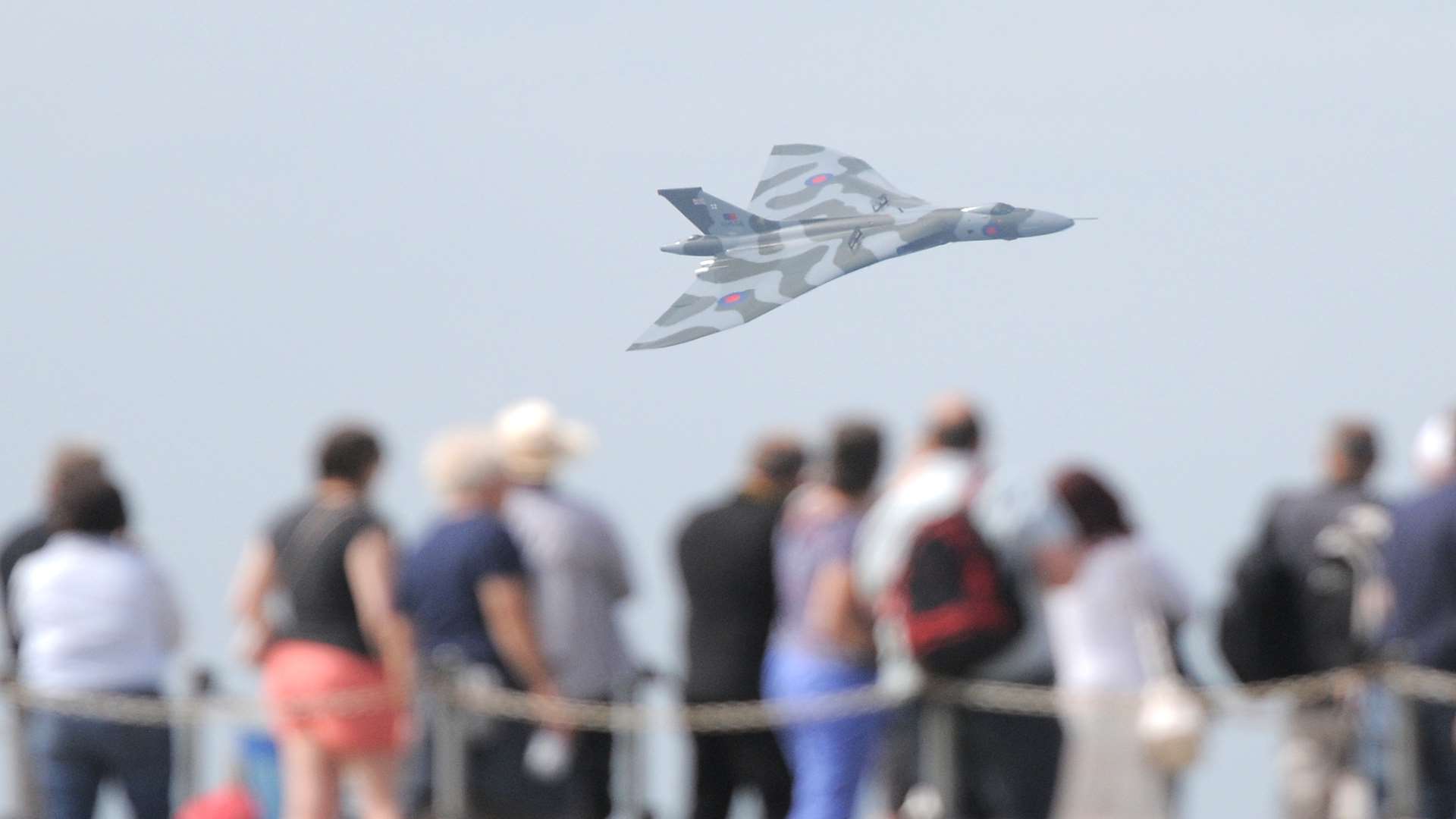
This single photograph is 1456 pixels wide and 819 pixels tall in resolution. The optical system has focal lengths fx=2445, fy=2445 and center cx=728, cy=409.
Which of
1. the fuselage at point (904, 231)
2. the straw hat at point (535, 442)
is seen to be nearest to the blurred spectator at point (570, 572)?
the straw hat at point (535, 442)

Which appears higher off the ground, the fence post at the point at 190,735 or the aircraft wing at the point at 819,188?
the aircraft wing at the point at 819,188

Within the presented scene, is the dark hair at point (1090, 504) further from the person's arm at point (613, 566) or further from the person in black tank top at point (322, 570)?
the person in black tank top at point (322, 570)

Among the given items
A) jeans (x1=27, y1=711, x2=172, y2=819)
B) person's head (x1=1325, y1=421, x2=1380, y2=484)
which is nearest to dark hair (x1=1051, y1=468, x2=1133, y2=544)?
person's head (x1=1325, y1=421, x2=1380, y2=484)

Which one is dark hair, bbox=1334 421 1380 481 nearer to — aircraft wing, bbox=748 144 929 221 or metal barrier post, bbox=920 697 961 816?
metal barrier post, bbox=920 697 961 816

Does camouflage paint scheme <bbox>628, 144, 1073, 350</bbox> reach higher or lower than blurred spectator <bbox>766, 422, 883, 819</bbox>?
higher

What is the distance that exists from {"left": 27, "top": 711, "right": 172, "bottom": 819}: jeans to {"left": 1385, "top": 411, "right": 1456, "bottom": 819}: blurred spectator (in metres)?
5.22

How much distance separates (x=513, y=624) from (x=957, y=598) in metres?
1.97

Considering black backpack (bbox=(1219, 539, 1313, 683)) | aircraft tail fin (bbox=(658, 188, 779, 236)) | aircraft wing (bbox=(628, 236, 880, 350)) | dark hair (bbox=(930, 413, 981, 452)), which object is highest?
aircraft tail fin (bbox=(658, 188, 779, 236))

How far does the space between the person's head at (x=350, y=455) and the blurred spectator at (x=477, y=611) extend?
0.87ft

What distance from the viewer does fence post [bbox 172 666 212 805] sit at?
10.7 meters

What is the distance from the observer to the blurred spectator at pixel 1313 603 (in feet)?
34.0

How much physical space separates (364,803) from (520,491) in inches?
59.2

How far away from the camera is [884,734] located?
9.95 meters

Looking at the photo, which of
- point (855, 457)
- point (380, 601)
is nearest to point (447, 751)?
point (380, 601)
